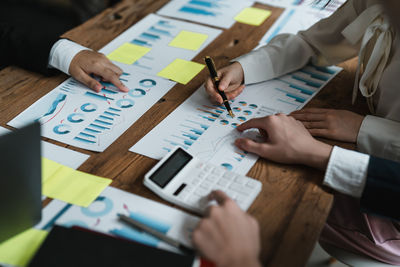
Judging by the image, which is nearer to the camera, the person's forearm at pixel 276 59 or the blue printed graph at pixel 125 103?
the blue printed graph at pixel 125 103

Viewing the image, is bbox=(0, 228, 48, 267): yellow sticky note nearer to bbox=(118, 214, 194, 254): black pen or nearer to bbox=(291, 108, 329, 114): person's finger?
bbox=(118, 214, 194, 254): black pen

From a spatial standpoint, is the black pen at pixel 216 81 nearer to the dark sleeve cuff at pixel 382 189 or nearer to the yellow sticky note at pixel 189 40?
the yellow sticky note at pixel 189 40

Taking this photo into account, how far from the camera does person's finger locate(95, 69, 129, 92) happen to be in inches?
45.5

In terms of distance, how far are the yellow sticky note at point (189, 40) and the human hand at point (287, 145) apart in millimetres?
541

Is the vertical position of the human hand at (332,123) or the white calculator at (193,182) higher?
the white calculator at (193,182)

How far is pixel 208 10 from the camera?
1660 millimetres

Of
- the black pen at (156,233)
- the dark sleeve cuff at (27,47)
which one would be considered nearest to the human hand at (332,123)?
the black pen at (156,233)

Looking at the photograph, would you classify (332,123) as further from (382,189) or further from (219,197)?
(219,197)

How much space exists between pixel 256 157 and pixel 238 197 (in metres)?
0.16

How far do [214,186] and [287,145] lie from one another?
0.65 ft

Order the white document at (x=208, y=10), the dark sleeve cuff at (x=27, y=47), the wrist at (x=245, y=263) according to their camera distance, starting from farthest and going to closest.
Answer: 1. the white document at (x=208, y=10)
2. the dark sleeve cuff at (x=27, y=47)
3. the wrist at (x=245, y=263)

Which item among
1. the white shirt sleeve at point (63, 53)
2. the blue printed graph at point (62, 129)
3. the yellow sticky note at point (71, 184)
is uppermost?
the white shirt sleeve at point (63, 53)

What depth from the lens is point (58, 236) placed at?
2.36 ft

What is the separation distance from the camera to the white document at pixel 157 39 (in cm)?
130
